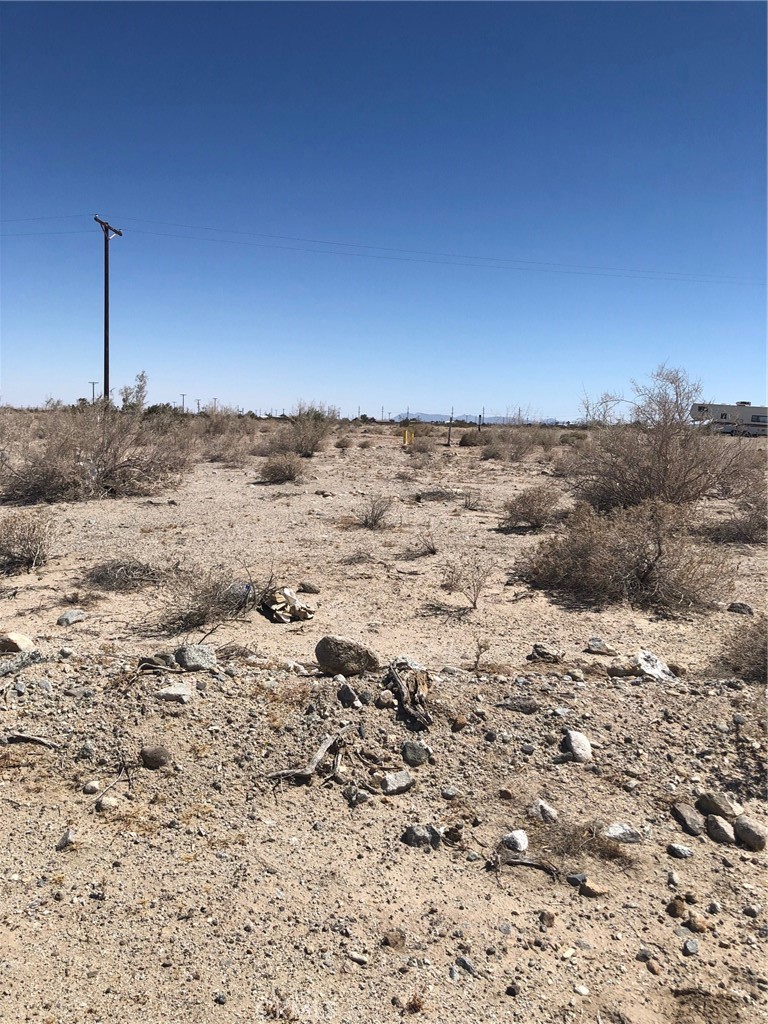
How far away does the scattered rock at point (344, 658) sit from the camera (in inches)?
186

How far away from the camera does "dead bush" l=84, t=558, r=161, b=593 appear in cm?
700

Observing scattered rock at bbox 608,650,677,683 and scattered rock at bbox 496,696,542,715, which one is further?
scattered rock at bbox 608,650,677,683

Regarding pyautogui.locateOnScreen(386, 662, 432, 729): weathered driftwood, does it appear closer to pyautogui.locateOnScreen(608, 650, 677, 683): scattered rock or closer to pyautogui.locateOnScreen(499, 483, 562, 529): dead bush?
pyautogui.locateOnScreen(608, 650, 677, 683): scattered rock

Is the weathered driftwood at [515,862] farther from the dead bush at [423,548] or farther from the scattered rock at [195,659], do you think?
the dead bush at [423,548]

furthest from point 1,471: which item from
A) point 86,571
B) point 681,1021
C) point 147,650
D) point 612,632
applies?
point 681,1021

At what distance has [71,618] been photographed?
5.93m

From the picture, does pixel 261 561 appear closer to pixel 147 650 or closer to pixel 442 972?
pixel 147 650

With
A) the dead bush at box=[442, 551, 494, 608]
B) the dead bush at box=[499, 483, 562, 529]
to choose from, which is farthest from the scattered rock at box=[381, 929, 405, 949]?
the dead bush at box=[499, 483, 562, 529]

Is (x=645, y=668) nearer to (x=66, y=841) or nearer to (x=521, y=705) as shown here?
(x=521, y=705)

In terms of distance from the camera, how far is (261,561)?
8.48 m

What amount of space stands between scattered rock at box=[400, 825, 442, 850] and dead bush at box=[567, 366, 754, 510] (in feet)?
32.4

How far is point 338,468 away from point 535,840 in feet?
56.4

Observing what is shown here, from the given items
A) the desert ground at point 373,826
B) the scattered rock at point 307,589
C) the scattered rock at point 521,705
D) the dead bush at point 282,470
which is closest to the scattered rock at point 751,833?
the desert ground at point 373,826

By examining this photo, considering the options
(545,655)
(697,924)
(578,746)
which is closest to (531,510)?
(545,655)
